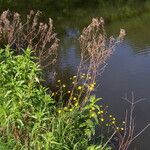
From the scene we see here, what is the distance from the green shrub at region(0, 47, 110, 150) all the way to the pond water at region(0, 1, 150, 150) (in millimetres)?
3153

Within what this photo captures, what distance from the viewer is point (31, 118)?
6.48 m

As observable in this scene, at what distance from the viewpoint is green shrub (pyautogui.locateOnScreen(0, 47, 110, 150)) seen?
6160 millimetres

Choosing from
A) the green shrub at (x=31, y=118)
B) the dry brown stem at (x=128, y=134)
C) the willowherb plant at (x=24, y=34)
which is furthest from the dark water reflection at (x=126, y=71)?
the green shrub at (x=31, y=118)

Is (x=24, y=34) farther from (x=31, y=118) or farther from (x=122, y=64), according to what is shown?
(x=122, y=64)

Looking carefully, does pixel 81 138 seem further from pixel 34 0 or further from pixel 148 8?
pixel 34 0

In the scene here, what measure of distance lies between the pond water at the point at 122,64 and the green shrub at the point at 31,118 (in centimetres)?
315

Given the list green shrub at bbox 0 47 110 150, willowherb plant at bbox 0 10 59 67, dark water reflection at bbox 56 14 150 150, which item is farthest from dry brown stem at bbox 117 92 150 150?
willowherb plant at bbox 0 10 59 67

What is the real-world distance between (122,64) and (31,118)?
1143 cm

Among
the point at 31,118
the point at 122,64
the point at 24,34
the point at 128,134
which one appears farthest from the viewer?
the point at 122,64

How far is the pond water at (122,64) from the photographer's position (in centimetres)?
1212

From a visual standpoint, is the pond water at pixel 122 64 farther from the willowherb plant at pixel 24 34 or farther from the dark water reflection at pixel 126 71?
the willowherb plant at pixel 24 34

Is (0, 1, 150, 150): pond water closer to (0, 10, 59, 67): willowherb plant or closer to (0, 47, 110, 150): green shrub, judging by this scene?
(0, 10, 59, 67): willowherb plant

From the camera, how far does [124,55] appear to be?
62.7 ft

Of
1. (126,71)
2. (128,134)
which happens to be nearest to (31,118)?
(128,134)
